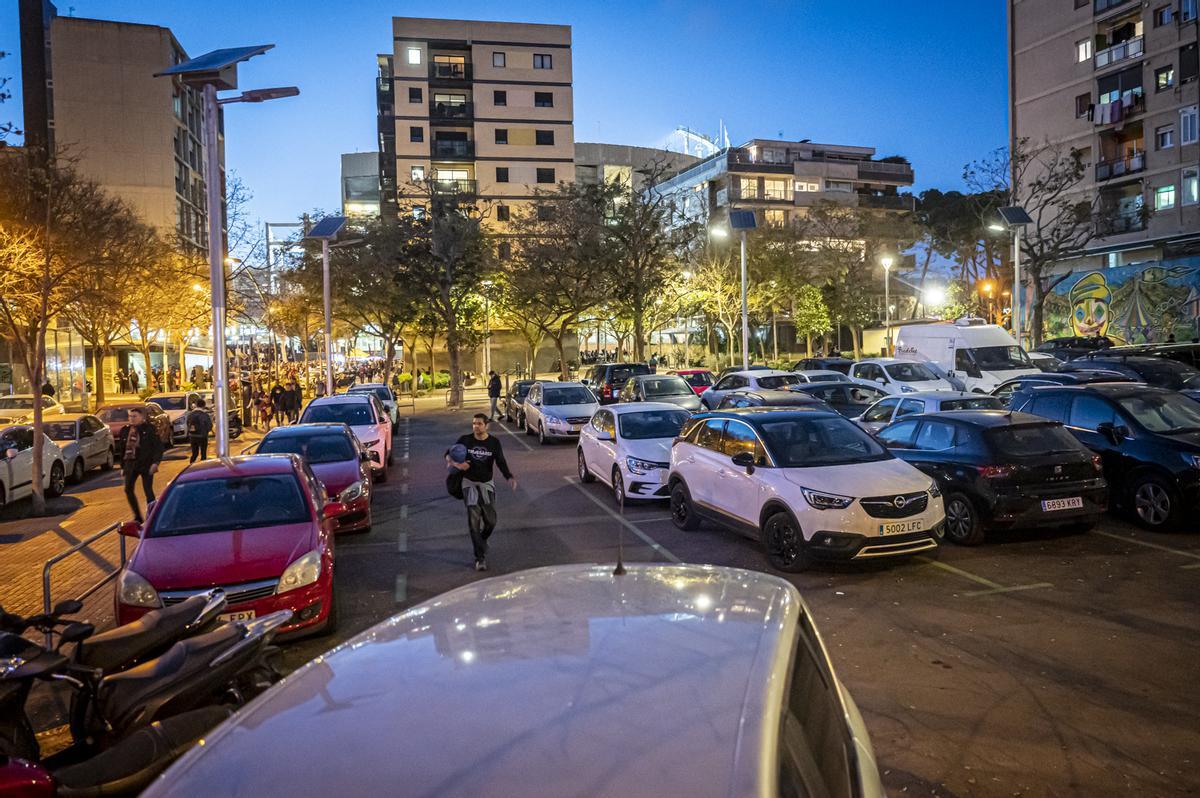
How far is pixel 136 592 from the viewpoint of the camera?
673 cm

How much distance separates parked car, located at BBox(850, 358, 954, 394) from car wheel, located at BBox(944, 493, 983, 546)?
13.9 meters

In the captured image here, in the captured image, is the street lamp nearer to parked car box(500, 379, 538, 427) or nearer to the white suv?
the white suv

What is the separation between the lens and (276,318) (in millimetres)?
49938

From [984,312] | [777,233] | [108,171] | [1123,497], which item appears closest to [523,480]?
[1123,497]

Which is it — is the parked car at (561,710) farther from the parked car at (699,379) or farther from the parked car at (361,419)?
the parked car at (699,379)

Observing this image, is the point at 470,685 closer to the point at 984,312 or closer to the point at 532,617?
the point at 532,617

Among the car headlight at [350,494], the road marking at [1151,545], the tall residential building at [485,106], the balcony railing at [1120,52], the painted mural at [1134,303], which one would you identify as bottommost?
the road marking at [1151,545]

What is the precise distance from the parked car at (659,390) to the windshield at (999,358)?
10.2m

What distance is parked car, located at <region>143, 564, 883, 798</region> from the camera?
1750 millimetres

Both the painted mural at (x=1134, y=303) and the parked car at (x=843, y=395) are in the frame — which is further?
the painted mural at (x=1134, y=303)

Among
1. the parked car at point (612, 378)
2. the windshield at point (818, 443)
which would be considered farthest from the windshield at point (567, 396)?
the windshield at point (818, 443)

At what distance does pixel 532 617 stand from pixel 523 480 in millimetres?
14550

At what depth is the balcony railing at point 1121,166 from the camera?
44281 mm

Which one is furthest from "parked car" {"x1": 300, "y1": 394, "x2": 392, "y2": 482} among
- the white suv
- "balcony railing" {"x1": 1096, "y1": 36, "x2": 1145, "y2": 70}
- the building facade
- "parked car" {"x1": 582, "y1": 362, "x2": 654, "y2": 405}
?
"balcony railing" {"x1": 1096, "y1": 36, "x2": 1145, "y2": 70}
